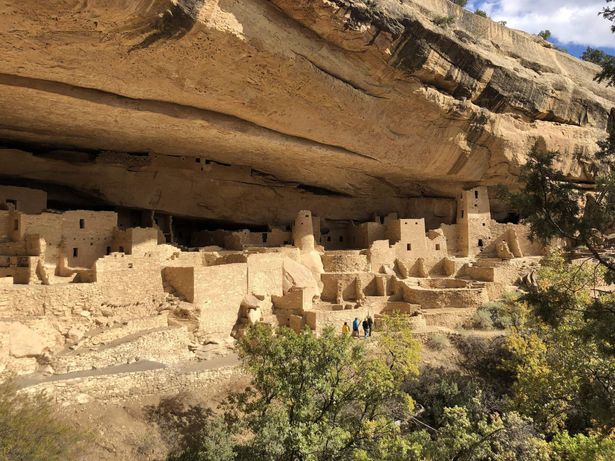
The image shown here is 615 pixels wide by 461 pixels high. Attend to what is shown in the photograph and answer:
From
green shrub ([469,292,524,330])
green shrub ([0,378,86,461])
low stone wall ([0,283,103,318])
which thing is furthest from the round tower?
green shrub ([0,378,86,461])

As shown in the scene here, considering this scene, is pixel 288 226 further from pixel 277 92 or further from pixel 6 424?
pixel 6 424

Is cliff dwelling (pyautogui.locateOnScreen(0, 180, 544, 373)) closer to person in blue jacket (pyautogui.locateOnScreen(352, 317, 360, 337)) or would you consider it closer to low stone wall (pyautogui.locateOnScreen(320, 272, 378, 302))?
low stone wall (pyautogui.locateOnScreen(320, 272, 378, 302))

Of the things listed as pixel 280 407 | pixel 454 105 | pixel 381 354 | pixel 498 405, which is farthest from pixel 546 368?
pixel 454 105

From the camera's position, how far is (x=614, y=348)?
6.99 metres

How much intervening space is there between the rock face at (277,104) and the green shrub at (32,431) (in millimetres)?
6243

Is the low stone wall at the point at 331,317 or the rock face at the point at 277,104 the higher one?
the rock face at the point at 277,104

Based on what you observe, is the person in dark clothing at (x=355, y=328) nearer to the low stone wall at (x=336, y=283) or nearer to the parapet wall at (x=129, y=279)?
the low stone wall at (x=336, y=283)

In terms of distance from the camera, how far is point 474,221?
20.2m

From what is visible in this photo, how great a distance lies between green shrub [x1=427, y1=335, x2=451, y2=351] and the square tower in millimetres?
6332

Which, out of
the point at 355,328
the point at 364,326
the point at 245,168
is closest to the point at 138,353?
the point at 355,328

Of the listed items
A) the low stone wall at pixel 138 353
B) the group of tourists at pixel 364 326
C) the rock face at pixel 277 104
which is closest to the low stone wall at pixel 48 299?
the low stone wall at pixel 138 353

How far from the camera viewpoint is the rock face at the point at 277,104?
10.1 metres

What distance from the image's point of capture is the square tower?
65.9ft

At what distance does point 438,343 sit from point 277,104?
7846mm
